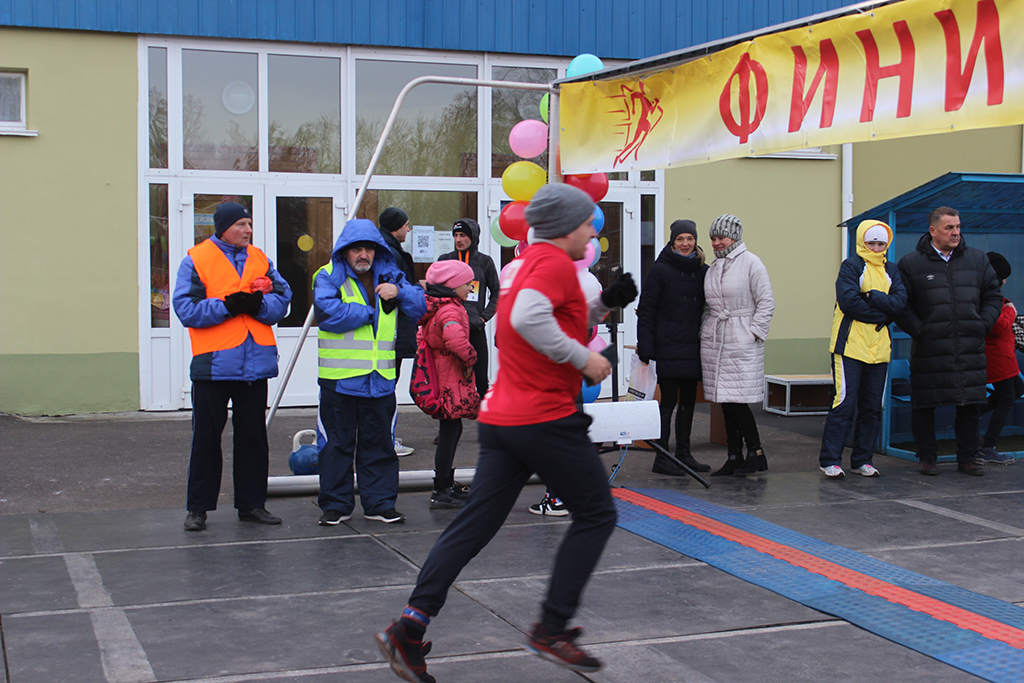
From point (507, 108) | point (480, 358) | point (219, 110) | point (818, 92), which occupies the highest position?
point (507, 108)

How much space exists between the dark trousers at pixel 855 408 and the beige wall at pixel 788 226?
471 cm

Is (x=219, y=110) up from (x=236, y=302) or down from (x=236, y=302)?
up

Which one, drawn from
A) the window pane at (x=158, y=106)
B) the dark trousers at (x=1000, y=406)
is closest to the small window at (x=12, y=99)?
the window pane at (x=158, y=106)

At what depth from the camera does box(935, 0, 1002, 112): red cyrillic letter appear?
441 centimetres

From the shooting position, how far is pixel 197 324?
5.61 m

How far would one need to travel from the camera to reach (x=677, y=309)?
Result: 7.62 metres

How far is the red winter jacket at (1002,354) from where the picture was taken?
8.16 metres

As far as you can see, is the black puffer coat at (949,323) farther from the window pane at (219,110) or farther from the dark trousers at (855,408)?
the window pane at (219,110)

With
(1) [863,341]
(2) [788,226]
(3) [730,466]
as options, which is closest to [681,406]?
(3) [730,466]

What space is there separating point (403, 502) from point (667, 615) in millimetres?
2688

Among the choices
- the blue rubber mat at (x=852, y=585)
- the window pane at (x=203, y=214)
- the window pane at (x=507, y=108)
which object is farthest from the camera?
the window pane at (x=507, y=108)

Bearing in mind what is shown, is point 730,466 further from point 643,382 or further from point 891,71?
point 891,71

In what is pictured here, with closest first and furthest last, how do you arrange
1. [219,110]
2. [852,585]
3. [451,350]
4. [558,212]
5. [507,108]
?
[558,212] → [852,585] → [451,350] → [219,110] → [507,108]

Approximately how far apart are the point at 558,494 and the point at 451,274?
2.71 metres
